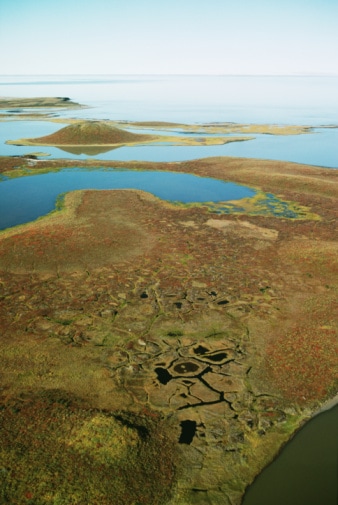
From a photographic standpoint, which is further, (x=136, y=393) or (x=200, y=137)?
(x=200, y=137)

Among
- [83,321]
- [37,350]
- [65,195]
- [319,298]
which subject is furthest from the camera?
[65,195]

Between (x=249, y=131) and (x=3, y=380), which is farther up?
(x=249, y=131)

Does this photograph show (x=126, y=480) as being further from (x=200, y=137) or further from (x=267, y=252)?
(x=200, y=137)

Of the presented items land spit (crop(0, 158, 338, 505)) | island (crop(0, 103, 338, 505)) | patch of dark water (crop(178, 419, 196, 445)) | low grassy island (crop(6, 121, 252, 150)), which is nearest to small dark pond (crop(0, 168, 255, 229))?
island (crop(0, 103, 338, 505))

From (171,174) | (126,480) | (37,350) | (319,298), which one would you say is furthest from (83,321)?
(171,174)

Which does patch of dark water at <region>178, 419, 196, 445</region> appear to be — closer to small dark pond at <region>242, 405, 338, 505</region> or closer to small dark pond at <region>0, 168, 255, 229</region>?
small dark pond at <region>242, 405, 338, 505</region>

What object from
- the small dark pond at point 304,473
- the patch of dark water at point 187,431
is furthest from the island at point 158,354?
the small dark pond at point 304,473

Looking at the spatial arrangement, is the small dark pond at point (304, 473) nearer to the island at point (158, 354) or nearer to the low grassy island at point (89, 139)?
the island at point (158, 354)
